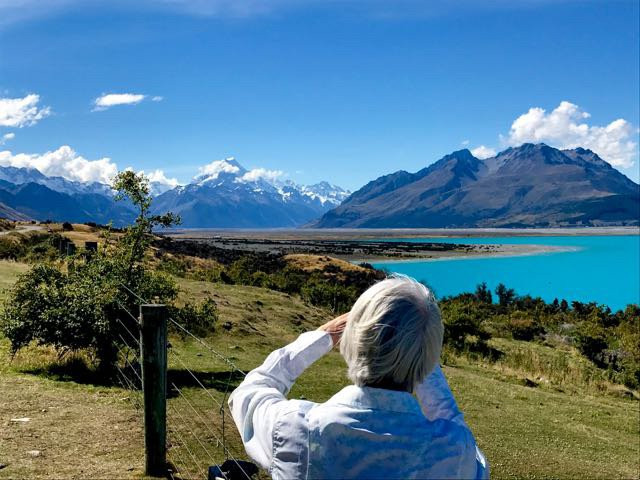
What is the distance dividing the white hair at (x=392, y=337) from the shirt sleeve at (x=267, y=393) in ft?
0.59

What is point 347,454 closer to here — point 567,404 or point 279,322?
point 567,404

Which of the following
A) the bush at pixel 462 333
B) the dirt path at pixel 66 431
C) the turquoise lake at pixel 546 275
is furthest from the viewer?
the turquoise lake at pixel 546 275

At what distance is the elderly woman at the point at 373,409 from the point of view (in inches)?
81.0

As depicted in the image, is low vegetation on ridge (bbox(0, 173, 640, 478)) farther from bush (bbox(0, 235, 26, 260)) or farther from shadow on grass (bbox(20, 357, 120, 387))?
bush (bbox(0, 235, 26, 260))

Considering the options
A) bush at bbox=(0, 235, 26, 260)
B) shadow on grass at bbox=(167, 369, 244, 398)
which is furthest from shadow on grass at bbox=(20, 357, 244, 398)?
bush at bbox=(0, 235, 26, 260)

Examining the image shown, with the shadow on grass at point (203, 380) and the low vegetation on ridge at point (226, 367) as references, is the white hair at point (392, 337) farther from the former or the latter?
the shadow on grass at point (203, 380)

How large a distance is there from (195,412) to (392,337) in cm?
828

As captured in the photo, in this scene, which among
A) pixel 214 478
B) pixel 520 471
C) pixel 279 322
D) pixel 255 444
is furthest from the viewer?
pixel 279 322

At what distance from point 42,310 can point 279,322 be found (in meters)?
13.2

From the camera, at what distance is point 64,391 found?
382 inches

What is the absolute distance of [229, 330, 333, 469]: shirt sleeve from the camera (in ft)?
7.22

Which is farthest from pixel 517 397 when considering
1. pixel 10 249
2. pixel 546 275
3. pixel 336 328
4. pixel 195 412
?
pixel 546 275

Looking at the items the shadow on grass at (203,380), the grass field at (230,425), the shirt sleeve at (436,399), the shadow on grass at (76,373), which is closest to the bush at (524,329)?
the grass field at (230,425)

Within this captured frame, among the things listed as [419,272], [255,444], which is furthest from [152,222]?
[419,272]
